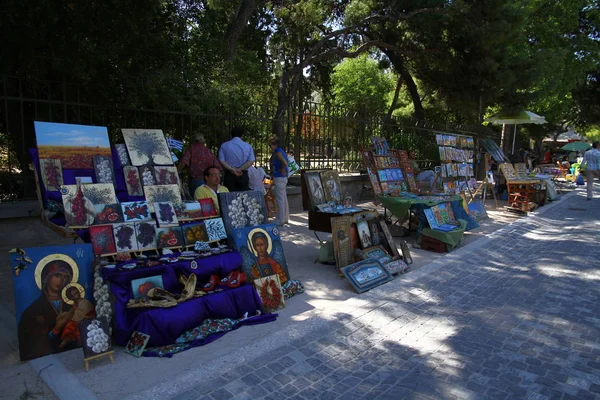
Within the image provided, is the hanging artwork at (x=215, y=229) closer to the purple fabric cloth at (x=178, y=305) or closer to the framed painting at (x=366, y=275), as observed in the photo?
the purple fabric cloth at (x=178, y=305)

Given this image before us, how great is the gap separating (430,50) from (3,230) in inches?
476

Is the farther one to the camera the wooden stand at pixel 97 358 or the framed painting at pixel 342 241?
the framed painting at pixel 342 241

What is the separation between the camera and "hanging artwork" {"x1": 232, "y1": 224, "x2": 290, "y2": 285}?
14.4ft

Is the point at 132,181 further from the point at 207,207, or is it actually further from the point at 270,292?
the point at 270,292

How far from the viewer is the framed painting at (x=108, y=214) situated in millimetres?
4074

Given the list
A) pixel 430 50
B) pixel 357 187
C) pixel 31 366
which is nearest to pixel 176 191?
pixel 31 366

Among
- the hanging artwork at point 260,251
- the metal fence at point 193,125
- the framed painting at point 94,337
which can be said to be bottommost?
the framed painting at point 94,337

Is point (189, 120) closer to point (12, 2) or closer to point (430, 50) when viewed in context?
point (12, 2)

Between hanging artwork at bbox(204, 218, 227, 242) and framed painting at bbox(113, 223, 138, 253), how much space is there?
0.77 m

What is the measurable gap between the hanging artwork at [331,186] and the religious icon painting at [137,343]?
3.78 m

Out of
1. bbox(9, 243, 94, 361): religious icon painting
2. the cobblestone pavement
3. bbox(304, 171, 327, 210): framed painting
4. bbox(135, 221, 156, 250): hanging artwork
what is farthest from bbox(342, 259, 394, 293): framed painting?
bbox(9, 243, 94, 361): religious icon painting

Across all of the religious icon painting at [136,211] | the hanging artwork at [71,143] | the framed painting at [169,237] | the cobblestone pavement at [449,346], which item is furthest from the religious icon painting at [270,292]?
the hanging artwork at [71,143]

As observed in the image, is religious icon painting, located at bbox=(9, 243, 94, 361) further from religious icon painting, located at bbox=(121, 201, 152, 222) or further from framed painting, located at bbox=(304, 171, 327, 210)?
framed painting, located at bbox=(304, 171, 327, 210)

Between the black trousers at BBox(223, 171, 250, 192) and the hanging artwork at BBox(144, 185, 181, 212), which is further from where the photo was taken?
the black trousers at BBox(223, 171, 250, 192)
